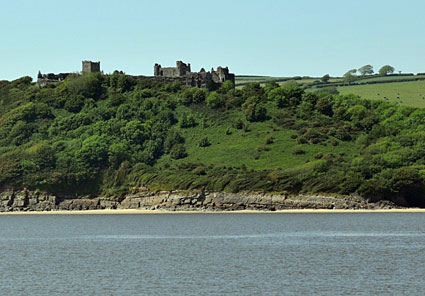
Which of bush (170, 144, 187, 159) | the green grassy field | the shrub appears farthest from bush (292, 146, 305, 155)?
bush (170, 144, 187, 159)

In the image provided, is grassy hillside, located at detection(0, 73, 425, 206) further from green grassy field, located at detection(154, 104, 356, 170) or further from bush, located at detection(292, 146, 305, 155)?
green grassy field, located at detection(154, 104, 356, 170)

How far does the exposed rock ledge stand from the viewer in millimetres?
156500

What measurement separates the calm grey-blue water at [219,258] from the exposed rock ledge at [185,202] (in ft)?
88.0

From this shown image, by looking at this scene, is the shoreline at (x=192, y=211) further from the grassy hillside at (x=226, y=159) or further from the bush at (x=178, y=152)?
the bush at (x=178, y=152)

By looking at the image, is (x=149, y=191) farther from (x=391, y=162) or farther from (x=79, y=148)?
(x=391, y=162)

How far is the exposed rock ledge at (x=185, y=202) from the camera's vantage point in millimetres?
156500

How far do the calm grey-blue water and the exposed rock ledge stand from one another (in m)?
26.8

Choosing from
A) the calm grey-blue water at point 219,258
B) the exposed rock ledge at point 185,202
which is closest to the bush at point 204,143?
the exposed rock ledge at point 185,202

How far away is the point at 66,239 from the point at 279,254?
3330cm

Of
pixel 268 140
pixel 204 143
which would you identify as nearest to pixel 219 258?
pixel 268 140

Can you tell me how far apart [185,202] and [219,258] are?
8726 centimetres

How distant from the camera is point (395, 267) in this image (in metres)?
67.6

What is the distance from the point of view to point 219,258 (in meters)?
76.7

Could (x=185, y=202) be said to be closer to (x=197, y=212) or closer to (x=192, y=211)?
(x=192, y=211)
